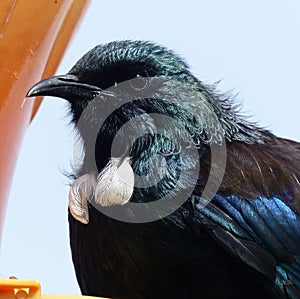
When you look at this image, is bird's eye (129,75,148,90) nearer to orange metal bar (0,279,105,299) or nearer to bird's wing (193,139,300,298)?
bird's wing (193,139,300,298)

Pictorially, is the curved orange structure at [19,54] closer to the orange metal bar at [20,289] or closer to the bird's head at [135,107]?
the bird's head at [135,107]

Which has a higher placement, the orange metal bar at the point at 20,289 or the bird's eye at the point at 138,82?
the bird's eye at the point at 138,82

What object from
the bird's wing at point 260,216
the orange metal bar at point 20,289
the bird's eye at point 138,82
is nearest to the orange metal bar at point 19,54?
the bird's eye at point 138,82

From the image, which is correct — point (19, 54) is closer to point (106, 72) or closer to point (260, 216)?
point (106, 72)

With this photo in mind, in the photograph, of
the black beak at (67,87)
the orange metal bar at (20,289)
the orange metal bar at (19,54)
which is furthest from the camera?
the black beak at (67,87)

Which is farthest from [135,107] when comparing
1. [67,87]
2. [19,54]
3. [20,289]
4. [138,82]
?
[20,289]

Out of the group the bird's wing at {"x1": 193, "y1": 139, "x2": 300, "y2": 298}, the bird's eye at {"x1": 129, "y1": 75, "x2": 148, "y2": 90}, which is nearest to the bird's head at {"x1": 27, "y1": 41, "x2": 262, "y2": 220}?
the bird's eye at {"x1": 129, "y1": 75, "x2": 148, "y2": 90}

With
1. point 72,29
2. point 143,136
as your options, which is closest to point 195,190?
point 143,136

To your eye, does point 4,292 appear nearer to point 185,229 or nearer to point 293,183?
point 185,229
